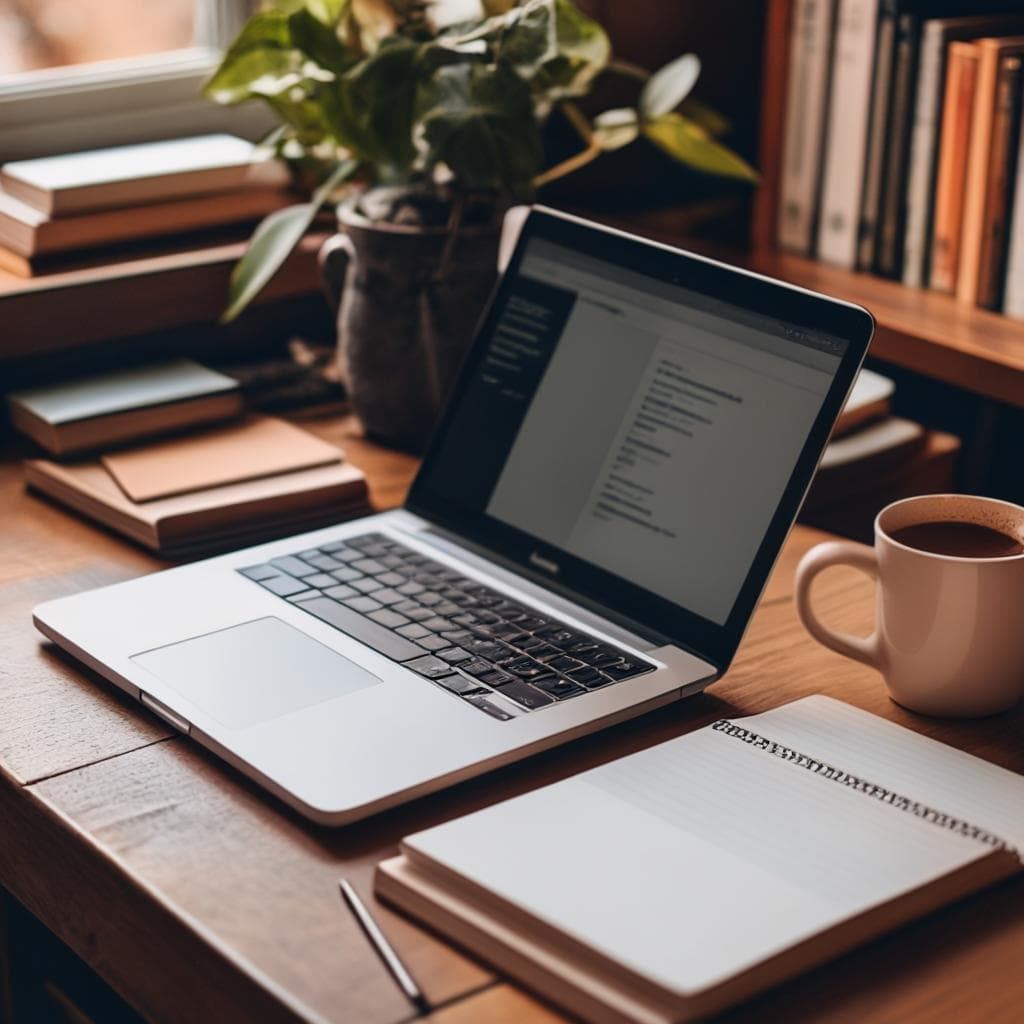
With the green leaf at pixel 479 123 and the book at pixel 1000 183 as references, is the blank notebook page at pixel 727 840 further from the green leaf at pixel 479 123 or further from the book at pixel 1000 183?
the book at pixel 1000 183

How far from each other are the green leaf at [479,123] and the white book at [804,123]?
0.40 metres

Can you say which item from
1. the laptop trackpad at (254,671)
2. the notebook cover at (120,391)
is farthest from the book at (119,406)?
the laptop trackpad at (254,671)

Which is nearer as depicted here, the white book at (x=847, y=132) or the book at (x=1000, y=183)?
the book at (x=1000, y=183)

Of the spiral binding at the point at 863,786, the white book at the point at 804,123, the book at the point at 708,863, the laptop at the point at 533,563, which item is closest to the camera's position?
the book at the point at 708,863

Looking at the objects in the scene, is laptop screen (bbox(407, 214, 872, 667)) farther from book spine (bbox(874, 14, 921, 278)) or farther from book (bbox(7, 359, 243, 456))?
book spine (bbox(874, 14, 921, 278))

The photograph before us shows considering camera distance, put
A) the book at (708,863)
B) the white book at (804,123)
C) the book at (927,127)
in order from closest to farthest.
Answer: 1. the book at (708,863)
2. the book at (927,127)
3. the white book at (804,123)

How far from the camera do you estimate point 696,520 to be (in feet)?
3.24

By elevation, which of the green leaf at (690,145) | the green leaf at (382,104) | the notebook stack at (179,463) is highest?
the green leaf at (382,104)

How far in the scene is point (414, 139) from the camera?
→ 1257mm

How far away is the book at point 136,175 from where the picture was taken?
4.66ft

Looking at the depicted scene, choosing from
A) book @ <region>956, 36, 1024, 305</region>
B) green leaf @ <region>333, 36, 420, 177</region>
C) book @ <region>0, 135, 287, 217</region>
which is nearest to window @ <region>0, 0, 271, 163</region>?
book @ <region>0, 135, 287, 217</region>

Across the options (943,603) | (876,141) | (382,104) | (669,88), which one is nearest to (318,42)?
(382,104)

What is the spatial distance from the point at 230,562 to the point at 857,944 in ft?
1.79

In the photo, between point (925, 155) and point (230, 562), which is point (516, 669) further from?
point (925, 155)
